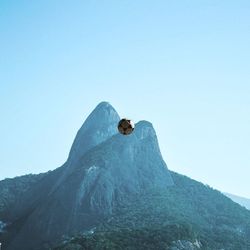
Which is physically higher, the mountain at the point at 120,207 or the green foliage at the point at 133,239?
the mountain at the point at 120,207

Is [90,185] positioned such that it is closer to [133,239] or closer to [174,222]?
[174,222]

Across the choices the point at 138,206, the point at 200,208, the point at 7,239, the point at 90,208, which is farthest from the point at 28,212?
the point at 200,208

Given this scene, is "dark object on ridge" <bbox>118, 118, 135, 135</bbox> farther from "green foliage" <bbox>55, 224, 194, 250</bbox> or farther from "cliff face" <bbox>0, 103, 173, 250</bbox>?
"cliff face" <bbox>0, 103, 173, 250</bbox>

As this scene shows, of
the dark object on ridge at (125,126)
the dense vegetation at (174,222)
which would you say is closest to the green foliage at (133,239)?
the dense vegetation at (174,222)

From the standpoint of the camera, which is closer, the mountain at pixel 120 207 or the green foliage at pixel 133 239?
the green foliage at pixel 133 239

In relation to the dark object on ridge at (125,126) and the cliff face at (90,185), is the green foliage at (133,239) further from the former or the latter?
the dark object on ridge at (125,126)

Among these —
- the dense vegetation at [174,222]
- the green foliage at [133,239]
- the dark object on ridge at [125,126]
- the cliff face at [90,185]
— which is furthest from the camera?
the cliff face at [90,185]
